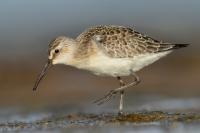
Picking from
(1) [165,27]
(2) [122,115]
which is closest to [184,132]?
(2) [122,115]

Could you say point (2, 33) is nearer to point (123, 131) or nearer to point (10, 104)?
point (10, 104)

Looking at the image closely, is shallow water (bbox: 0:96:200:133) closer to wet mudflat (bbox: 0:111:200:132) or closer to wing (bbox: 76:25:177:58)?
wet mudflat (bbox: 0:111:200:132)

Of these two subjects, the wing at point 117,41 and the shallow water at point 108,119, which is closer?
the shallow water at point 108,119

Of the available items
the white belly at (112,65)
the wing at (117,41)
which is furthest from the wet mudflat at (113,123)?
the wing at (117,41)

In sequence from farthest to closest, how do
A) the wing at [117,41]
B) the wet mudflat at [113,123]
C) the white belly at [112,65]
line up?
the wing at [117,41] → the white belly at [112,65] → the wet mudflat at [113,123]

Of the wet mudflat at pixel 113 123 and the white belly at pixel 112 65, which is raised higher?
the white belly at pixel 112 65

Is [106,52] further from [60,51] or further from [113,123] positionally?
[113,123]

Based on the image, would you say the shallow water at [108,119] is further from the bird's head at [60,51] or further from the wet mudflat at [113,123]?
the bird's head at [60,51]

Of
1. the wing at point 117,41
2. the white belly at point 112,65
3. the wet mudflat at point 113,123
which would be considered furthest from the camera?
the wing at point 117,41

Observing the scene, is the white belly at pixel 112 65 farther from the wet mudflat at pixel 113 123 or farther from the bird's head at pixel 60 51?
the wet mudflat at pixel 113 123

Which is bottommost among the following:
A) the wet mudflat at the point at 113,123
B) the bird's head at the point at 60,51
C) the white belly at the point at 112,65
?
the wet mudflat at the point at 113,123
